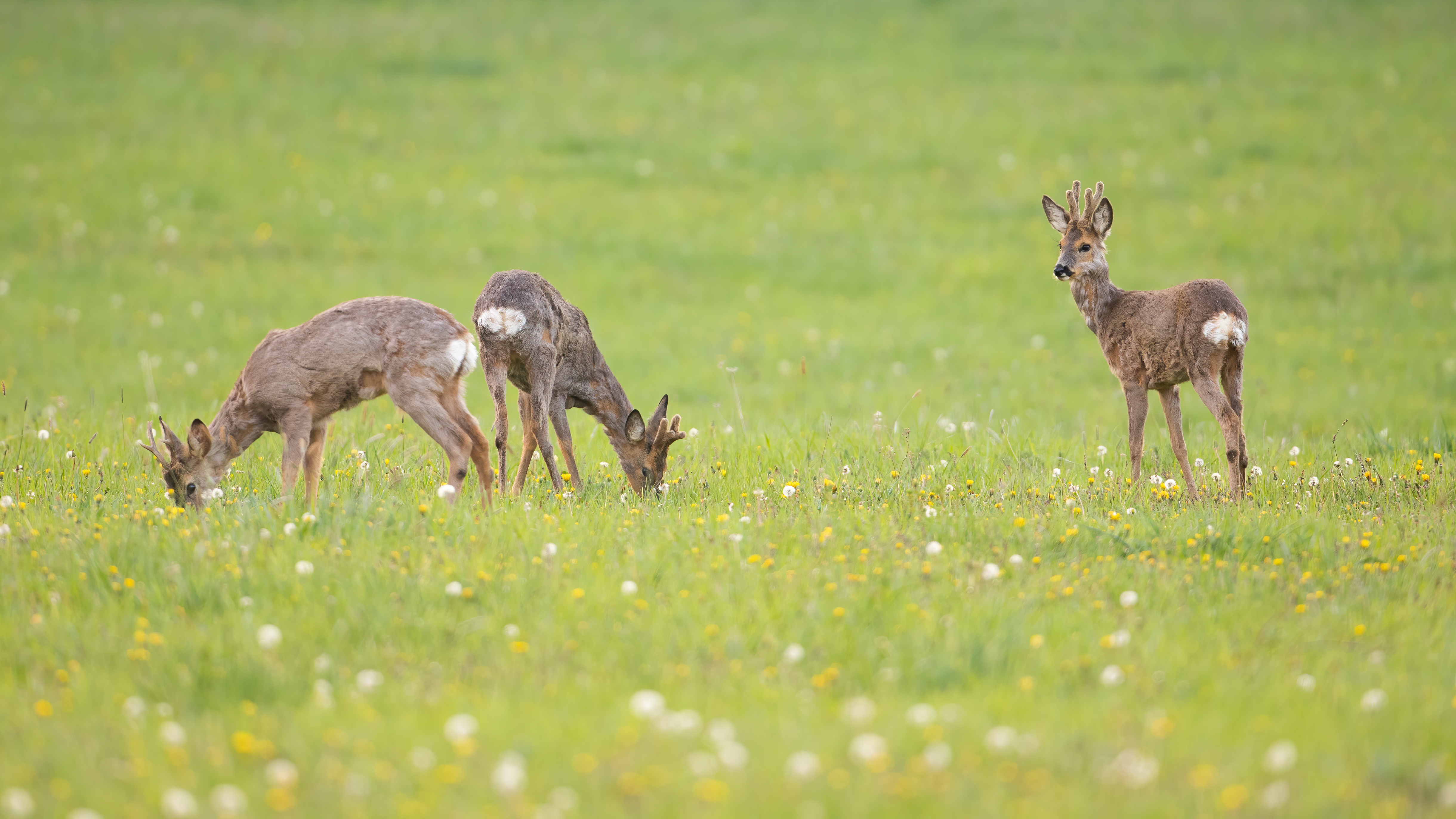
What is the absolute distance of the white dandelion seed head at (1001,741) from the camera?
390 cm

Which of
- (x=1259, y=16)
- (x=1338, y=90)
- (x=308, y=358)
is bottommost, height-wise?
(x=308, y=358)

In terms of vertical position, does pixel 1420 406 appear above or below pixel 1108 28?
below

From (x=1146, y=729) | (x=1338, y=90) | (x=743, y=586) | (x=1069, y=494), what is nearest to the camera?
(x=1146, y=729)

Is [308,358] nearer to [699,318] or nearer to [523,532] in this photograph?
[523,532]

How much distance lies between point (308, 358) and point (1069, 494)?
466 centimetres

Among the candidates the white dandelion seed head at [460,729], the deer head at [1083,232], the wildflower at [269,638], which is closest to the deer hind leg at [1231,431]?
the deer head at [1083,232]

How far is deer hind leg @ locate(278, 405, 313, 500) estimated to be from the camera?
725 cm

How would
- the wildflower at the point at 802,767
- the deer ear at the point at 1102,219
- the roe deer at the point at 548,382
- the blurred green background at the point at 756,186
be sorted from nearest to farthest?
1. the wildflower at the point at 802,767
2. the roe deer at the point at 548,382
3. the deer ear at the point at 1102,219
4. the blurred green background at the point at 756,186

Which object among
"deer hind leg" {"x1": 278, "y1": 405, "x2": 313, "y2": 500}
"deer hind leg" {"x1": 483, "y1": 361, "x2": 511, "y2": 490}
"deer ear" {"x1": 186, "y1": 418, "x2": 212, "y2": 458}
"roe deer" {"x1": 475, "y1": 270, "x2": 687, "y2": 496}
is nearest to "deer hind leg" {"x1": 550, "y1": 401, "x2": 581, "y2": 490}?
"roe deer" {"x1": 475, "y1": 270, "x2": 687, "y2": 496}

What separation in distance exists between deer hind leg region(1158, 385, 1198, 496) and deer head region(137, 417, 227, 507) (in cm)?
588

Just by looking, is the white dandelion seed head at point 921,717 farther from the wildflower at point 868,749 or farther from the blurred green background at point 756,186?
the blurred green background at point 756,186

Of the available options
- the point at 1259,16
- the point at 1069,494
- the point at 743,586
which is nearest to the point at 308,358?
the point at 743,586

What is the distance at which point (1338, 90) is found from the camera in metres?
21.4

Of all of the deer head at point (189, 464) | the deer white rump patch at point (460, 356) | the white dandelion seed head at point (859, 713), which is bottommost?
the deer head at point (189, 464)
